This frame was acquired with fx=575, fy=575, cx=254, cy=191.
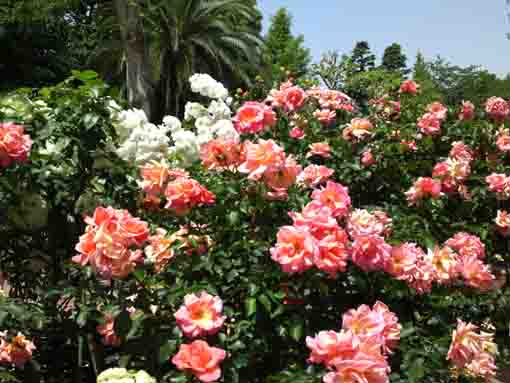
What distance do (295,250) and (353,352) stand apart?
32 cm

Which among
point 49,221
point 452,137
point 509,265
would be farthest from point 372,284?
point 452,137

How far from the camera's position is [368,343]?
1360 mm

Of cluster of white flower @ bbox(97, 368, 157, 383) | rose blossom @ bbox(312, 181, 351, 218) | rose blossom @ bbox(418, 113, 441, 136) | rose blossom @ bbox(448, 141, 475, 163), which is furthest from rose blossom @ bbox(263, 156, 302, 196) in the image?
rose blossom @ bbox(418, 113, 441, 136)

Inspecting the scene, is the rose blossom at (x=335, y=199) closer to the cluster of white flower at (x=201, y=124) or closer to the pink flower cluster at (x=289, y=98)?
the cluster of white flower at (x=201, y=124)

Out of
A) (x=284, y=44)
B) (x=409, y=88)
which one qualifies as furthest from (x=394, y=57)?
(x=409, y=88)

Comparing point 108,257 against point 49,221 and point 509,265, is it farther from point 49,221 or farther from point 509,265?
point 509,265

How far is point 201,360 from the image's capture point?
1397 millimetres

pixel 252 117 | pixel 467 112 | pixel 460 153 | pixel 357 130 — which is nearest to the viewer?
pixel 252 117

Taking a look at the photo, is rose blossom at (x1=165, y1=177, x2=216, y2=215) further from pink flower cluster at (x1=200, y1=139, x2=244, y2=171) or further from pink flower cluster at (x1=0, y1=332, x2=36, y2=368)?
pink flower cluster at (x1=0, y1=332, x2=36, y2=368)

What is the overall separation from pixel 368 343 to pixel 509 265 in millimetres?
2825

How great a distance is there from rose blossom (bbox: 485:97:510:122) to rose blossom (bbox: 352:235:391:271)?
303cm

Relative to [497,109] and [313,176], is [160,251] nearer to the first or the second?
[313,176]

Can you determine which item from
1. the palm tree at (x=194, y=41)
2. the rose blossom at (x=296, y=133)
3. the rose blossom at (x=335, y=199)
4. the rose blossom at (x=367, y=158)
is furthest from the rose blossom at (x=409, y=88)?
the palm tree at (x=194, y=41)

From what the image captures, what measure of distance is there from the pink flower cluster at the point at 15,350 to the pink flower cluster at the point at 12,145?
60 centimetres
